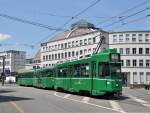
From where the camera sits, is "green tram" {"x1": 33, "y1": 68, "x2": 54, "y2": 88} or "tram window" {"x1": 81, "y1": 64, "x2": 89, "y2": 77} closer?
"tram window" {"x1": 81, "y1": 64, "x2": 89, "y2": 77}

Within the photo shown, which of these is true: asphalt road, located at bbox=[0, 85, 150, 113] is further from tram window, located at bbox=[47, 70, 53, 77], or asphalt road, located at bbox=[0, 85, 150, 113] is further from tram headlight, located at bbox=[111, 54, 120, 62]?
tram window, located at bbox=[47, 70, 53, 77]

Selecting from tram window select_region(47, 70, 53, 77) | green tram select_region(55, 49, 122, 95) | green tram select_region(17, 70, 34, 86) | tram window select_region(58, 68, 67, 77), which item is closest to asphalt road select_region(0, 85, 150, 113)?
green tram select_region(55, 49, 122, 95)

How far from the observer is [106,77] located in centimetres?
2817

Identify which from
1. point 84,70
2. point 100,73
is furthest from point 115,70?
point 84,70

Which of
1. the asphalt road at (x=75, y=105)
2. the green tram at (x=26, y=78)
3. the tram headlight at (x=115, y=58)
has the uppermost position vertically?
the tram headlight at (x=115, y=58)

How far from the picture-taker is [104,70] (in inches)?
1115

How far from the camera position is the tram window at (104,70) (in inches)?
1110

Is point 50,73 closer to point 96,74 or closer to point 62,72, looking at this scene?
point 62,72

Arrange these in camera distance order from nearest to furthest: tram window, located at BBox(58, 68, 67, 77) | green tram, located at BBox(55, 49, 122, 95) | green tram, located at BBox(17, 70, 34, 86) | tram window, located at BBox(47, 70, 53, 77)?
green tram, located at BBox(55, 49, 122, 95), tram window, located at BBox(58, 68, 67, 77), tram window, located at BBox(47, 70, 53, 77), green tram, located at BBox(17, 70, 34, 86)

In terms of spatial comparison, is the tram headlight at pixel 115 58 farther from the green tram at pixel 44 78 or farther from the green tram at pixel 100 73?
the green tram at pixel 44 78

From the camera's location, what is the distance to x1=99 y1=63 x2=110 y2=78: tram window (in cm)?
2819

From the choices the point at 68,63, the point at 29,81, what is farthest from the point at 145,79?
the point at 68,63

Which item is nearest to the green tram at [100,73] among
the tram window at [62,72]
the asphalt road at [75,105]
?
the asphalt road at [75,105]

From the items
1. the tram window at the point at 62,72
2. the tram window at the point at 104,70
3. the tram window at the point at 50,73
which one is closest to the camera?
the tram window at the point at 104,70
